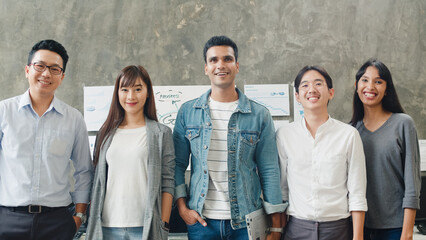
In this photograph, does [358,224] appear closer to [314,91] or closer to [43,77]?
[314,91]

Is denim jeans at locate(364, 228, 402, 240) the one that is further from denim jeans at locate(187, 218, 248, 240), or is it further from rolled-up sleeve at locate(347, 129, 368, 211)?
denim jeans at locate(187, 218, 248, 240)

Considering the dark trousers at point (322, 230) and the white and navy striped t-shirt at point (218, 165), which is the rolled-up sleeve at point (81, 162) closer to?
the white and navy striped t-shirt at point (218, 165)

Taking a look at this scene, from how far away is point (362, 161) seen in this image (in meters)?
1.58

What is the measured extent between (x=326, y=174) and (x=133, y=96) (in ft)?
3.54

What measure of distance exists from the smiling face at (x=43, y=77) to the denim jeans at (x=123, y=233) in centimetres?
80

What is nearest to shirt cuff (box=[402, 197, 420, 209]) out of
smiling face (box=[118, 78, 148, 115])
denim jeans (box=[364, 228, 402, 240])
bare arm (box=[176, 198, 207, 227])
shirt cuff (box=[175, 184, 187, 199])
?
denim jeans (box=[364, 228, 402, 240])

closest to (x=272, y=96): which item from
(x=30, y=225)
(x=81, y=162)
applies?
(x=81, y=162)

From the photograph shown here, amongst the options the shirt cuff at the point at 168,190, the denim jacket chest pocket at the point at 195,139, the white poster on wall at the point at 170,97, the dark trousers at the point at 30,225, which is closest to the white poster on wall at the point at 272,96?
the white poster on wall at the point at 170,97

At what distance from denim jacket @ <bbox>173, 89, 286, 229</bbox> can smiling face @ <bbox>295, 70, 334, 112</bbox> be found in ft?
0.76

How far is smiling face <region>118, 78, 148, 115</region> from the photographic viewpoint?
1631 millimetres

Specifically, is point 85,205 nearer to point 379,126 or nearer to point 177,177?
point 177,177

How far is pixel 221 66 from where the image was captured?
1.64 meters

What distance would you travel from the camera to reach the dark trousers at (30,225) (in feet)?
4.83

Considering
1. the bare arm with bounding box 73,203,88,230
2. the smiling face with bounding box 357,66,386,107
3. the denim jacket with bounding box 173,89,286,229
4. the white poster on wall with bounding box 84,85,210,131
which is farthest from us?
the white poster on wall with bounding box 84,85,210,131
